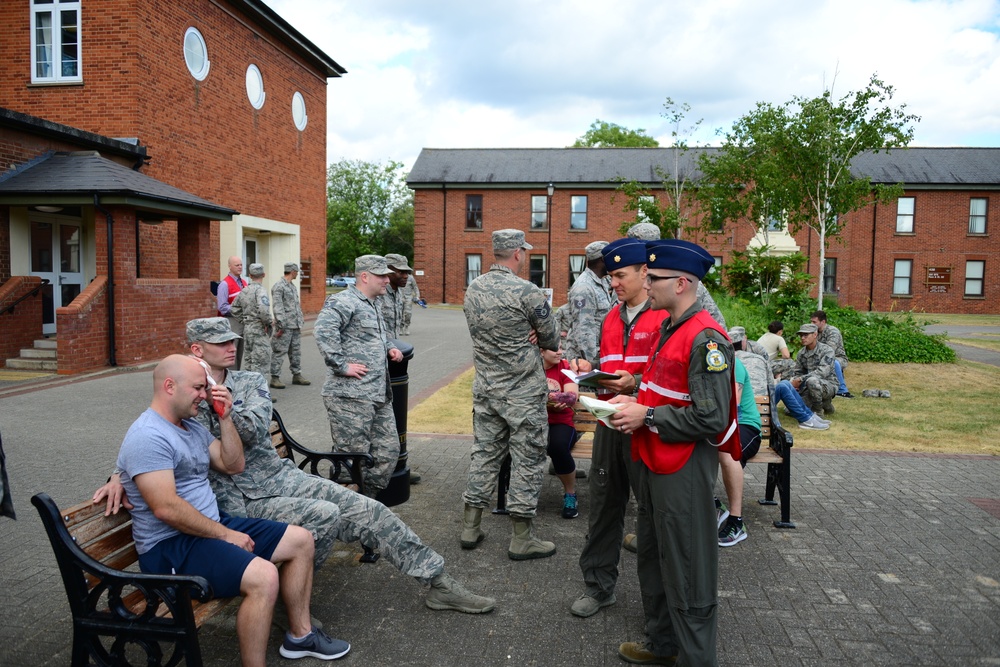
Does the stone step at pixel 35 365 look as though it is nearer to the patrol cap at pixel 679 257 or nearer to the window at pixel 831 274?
the patrol cap at pixel 679 257

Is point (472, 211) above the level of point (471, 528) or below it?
above

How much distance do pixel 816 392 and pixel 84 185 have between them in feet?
40.8

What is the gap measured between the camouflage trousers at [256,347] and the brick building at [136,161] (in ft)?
12.4

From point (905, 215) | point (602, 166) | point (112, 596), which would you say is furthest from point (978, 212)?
point (112, 596)

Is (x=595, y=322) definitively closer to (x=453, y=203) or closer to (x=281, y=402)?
(x=281, y=402)

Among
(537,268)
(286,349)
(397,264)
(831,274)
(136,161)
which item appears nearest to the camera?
(397,264)

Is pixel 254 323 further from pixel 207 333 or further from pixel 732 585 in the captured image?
pixel 732 585

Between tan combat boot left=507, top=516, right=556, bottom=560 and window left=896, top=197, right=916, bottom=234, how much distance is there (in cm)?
4058

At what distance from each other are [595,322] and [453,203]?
119 ft

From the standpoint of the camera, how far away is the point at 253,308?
10.4 m

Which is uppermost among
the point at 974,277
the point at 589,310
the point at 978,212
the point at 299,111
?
the point at 299,111

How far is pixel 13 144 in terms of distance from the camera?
1345 centimetres

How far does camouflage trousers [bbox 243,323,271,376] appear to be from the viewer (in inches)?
416

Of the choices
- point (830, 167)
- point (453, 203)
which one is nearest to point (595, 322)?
point (830, 167)
